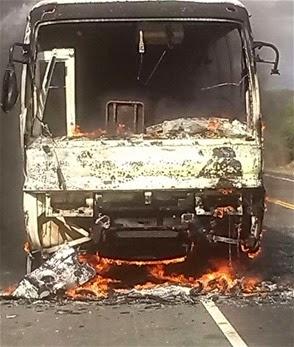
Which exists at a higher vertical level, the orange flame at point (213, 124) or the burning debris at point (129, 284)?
the orange flame at point (213, 124)

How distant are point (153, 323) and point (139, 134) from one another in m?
2.34

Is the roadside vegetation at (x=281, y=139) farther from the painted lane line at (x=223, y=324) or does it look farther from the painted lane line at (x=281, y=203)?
the painted lane line at (x=223, y=324)

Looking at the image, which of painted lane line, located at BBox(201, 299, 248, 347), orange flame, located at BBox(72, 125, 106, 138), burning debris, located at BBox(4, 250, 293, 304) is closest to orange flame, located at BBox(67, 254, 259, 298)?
burning debris, located at BBox(4, 250, 293, 304)

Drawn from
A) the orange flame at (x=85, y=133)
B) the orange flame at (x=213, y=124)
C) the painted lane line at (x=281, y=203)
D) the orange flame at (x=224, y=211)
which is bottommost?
the painted lane line at (x=281, y=203)

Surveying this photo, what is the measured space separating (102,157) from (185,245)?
4.70ft

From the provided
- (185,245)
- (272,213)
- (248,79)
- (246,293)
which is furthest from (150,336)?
(272,213)

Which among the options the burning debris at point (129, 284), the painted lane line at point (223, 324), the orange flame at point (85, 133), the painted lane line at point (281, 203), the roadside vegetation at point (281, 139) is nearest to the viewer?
the painted lane line at point (223, 324)

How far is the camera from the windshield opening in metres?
9.02

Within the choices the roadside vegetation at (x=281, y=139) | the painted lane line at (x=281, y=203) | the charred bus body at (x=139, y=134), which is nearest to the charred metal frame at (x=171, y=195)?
the charred bus body at (x=139, y=134)

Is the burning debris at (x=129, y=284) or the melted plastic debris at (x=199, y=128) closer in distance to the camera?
the burning debris at (x=129, y=284)

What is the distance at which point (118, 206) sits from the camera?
866cm

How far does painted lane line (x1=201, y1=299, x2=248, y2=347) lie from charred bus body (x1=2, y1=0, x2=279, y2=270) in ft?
3.65

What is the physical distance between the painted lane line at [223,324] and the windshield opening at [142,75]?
7.07ft

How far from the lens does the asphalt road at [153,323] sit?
6.61 metres
